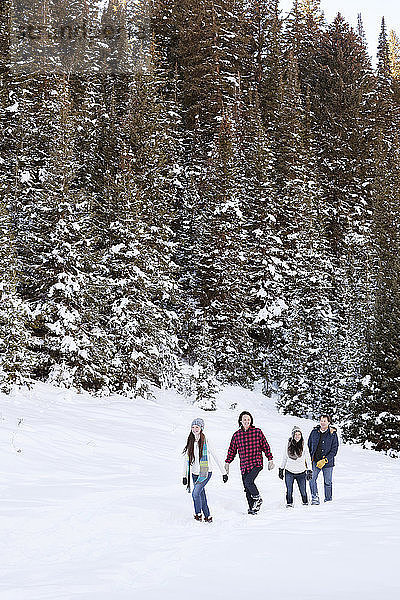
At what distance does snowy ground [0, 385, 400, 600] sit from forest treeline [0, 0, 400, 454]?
5.81m

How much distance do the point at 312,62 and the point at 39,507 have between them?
170 ft

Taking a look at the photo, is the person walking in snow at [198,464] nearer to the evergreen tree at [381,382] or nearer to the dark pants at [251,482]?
the dark pants at [251,482]

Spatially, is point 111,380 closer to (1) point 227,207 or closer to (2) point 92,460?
(2) point 92,460

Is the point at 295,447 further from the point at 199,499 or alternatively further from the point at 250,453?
the point at 199,499

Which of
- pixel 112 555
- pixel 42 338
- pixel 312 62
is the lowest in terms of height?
pixel 112 555

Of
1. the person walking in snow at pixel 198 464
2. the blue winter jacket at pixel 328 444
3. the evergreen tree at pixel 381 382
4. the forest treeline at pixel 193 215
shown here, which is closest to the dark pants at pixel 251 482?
the person walking in snow at pixel 198 464

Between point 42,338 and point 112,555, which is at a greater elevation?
point 42,338

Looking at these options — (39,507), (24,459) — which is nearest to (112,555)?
(39,507)

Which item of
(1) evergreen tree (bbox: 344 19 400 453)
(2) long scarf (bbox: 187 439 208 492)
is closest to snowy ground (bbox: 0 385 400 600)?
(2) long scarf (bbox: 187 439 208 492)

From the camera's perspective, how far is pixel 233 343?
28641 mm

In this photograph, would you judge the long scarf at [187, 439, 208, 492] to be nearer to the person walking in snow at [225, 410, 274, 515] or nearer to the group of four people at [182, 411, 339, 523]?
the group of four people at [182, 411, 339, 523]

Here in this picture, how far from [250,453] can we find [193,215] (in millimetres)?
23699

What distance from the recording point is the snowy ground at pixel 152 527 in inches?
209

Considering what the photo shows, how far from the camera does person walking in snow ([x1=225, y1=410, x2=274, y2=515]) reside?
9508 millimetres
